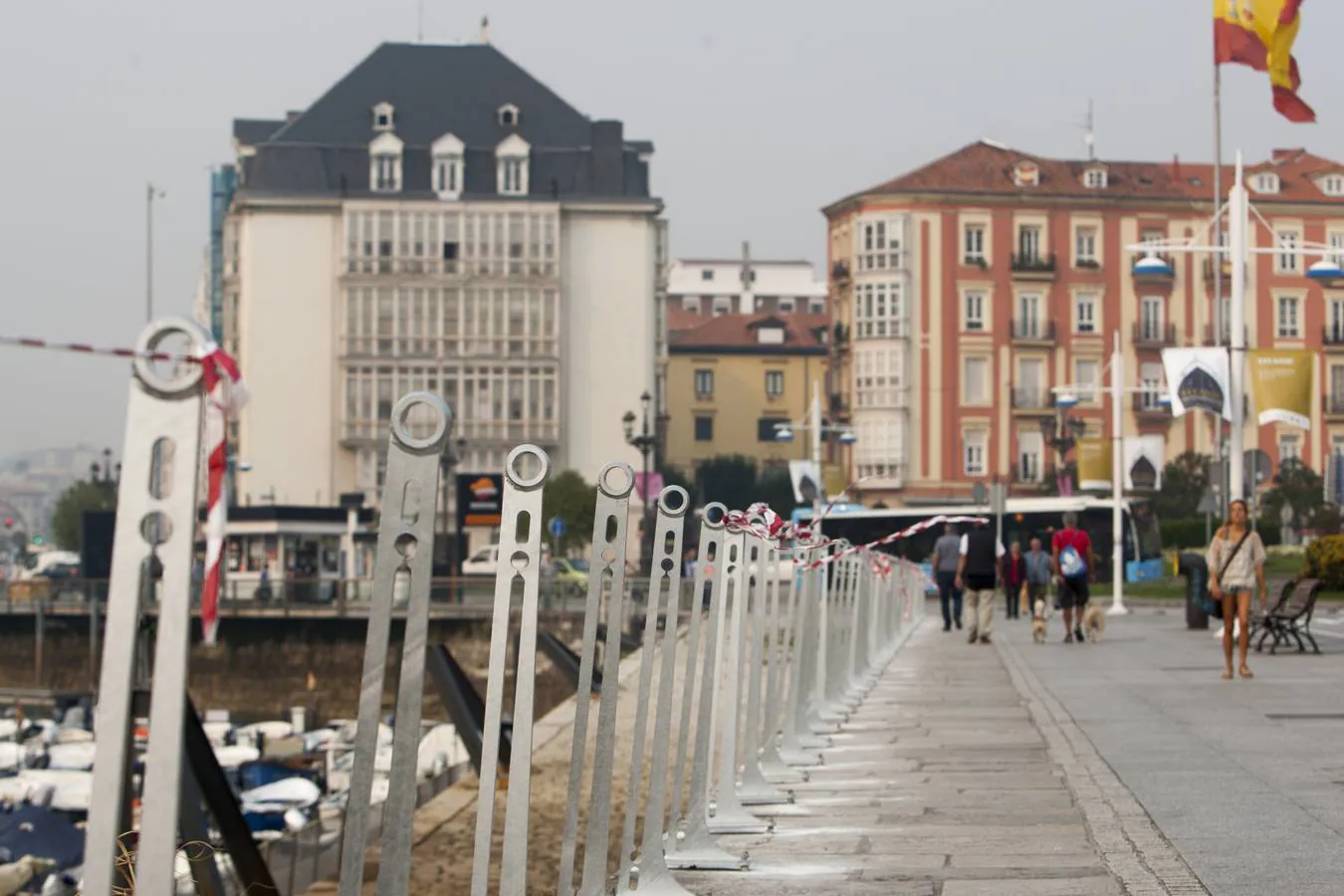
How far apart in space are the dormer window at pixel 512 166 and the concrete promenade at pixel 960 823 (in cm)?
8437

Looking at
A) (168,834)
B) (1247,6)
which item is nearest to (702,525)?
(168,834)

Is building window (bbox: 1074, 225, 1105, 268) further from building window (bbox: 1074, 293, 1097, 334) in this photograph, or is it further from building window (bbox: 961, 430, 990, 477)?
building window (bbox: 961, 430, 990, 477)

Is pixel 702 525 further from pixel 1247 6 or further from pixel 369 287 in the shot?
pixel 369 287

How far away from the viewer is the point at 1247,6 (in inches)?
1229

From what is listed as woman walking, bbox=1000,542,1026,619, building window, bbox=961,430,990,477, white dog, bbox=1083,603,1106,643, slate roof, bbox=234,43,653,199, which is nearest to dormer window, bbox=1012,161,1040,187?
building window, bbox=961,430,990,477

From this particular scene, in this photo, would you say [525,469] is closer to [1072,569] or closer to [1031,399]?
[1072,569]

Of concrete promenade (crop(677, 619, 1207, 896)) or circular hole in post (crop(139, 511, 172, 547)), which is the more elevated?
circular hole in post (crop(139, 511, 172, 547))

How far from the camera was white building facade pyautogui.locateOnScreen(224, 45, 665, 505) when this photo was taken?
98.5m

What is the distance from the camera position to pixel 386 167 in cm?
10012

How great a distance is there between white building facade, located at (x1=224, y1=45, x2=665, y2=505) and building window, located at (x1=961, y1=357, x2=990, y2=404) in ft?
49.0

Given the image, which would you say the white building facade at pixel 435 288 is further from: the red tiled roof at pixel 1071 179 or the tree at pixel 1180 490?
the tree at pixel 1180 490

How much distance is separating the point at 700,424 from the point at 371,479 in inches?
1445

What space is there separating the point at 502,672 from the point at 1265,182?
107633 millimetres

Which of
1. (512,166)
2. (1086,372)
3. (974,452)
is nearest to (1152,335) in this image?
(1086,372)
